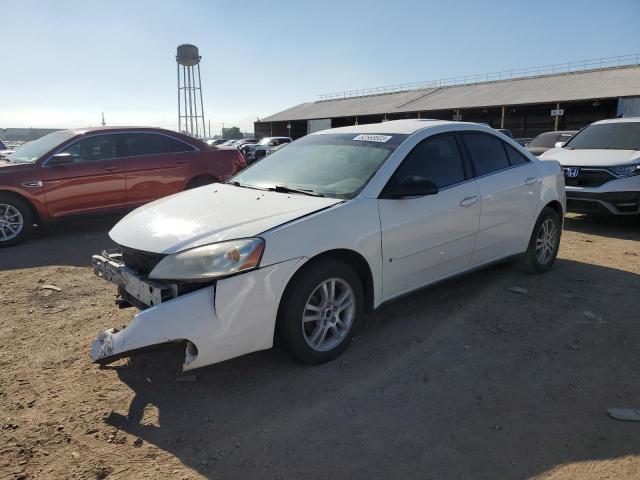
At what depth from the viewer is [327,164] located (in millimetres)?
4078

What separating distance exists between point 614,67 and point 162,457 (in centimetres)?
4637

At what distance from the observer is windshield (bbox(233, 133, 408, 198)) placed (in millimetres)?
3752

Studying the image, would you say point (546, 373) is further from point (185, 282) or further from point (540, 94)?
point (540, 94)

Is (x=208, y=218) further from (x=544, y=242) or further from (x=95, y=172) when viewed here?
(x=95, y=172)

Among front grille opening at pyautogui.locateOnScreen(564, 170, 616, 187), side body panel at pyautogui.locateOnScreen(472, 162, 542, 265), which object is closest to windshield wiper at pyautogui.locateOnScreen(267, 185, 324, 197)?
side body panel at pyautogui.locateOnScreen(472, 162, 542, 265)

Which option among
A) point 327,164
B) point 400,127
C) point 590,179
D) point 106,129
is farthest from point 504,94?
point 327,164

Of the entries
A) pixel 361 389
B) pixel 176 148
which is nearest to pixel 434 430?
pixel 361 389

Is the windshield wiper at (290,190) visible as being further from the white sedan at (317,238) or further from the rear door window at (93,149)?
the rear door window at (93,149)

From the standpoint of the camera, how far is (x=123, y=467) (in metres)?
2.46

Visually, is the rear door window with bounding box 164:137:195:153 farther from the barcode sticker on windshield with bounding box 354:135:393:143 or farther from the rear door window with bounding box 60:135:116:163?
the barcode sticker on windshield with bounding box 354:135:393:143

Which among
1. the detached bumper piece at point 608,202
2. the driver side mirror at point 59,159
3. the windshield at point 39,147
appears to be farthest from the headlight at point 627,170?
the windshield at point 39,147

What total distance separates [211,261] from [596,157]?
722cm

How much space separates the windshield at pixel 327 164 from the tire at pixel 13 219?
3.91 m

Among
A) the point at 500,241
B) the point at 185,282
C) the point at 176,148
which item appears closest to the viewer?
the point at 185,282
